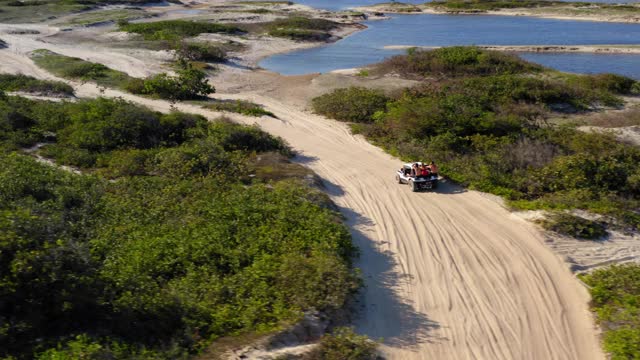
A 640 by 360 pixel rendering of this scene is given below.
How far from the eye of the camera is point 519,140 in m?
19.1

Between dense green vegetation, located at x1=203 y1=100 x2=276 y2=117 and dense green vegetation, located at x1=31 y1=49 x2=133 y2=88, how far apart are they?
6.90 m

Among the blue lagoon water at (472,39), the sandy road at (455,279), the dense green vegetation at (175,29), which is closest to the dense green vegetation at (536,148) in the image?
the sandy road at (455,279)

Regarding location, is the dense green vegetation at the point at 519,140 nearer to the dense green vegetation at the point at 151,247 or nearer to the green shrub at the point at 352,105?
the green shrub at the point at 352,105

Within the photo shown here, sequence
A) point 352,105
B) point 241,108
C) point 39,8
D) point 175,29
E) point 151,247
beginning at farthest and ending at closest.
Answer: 1. point 39,8
2. point 175,29
3. point 352,105
4. point 241,108
5. point 151,247

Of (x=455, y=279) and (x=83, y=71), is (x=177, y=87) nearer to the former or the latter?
(x=83, y=71)

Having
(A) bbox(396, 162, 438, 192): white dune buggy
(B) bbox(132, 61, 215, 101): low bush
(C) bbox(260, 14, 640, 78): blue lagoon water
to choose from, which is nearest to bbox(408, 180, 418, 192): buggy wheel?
(A) bbox(396, 162, 438, 192): white dune buggy

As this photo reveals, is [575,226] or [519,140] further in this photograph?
[519,140]

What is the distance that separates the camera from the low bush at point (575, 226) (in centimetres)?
1329

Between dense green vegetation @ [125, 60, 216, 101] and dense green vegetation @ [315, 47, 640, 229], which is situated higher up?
dense green vegetation @ [125, 60, 216, 101]

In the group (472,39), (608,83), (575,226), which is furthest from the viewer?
(472,39)

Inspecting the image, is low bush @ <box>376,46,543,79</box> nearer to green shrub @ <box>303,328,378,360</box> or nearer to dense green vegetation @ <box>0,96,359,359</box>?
dense green vegetation @ <box>0,96,359,359</box>

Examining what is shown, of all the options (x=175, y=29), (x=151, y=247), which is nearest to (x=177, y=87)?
(x=151, y=247)

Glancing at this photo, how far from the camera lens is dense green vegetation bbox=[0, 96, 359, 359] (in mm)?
7945

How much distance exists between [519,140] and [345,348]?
42.8 ft
